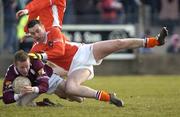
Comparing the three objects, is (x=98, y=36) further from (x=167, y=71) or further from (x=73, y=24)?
(x=167, y=71)

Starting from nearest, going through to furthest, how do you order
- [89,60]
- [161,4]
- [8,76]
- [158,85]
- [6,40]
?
[8,76], [89,60], [158,85], [6,40], [161,4]

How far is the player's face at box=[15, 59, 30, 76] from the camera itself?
38.7 ft

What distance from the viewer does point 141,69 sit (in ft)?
76.8

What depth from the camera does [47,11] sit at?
1386cm

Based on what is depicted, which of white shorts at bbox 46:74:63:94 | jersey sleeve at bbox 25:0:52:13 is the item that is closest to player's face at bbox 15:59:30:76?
white shorts at bbox 46:74:63:94

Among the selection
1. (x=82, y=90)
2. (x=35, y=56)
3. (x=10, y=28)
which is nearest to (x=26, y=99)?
(x=35, y=56)

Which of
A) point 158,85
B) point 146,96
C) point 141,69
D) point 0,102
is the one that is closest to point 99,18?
point 141,69

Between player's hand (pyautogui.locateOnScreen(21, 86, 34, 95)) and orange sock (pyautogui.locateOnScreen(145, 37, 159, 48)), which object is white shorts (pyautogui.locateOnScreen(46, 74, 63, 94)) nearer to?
player's hand (pyautogui.locateOnScreen(21, 86, 34, 95))

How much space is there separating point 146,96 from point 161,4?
9.48 m

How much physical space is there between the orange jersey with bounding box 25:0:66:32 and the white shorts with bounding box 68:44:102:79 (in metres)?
0.78

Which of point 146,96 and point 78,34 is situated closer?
point 146,96

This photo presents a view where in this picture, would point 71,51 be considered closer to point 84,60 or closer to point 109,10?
point 84,60

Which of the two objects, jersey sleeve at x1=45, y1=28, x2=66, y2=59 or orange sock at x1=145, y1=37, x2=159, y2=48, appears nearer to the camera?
jersey sleeve at x1=45, y1=28, x2=66, y2=59

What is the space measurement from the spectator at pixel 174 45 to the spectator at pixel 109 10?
1.83 m
